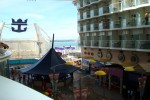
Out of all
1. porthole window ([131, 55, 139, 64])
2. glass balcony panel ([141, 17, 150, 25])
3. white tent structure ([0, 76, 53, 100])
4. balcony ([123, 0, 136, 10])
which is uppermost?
balcony ([123, 0, 136, 10])

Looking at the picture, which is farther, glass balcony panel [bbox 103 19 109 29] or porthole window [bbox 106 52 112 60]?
glass balcony panel [bbox 103 19 109 29]

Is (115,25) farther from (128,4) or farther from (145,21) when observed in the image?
(145,21)

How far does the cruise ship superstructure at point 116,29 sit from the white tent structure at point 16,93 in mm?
24589

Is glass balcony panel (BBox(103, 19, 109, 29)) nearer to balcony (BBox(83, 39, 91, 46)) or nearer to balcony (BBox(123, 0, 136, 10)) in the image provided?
balcony (BBox(123, 0, 136, 10))

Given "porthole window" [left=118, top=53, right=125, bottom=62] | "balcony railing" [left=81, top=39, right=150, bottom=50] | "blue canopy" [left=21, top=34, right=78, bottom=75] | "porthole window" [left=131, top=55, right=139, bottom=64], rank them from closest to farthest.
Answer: "blue canopy" [left=21, top=34, right=78, bottom=75], "balcony railing" [left=81, top=39, right=150, bottom=50], "porthole window" [left=131, top=55, right=139, bottom=64], "porthole window" [left=118, top=53, right=125, bottom=62]

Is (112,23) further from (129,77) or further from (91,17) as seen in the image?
(129,77)

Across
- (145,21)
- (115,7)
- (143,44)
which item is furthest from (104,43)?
(145,21)

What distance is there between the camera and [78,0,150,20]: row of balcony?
29727 mm

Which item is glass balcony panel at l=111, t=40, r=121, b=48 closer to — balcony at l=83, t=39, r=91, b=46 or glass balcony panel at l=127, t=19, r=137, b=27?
glass balcony panel at l=127, t=19, r=137, b=27

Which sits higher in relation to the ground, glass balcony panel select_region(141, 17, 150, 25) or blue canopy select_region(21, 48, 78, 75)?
glass balcony panel select_region(141, 17, 150, 25)

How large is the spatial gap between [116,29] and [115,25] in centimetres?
78

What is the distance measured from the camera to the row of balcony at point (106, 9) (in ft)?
97.5

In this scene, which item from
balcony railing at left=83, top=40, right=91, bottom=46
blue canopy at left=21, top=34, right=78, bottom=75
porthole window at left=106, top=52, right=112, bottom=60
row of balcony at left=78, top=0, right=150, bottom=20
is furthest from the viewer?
balcony railing at left=83, top=40, right=91, bottom=46

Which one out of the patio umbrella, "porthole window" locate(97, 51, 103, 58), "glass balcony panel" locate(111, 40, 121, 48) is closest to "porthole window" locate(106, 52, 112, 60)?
"porthole window" locate(97, 51, 103, 58)
